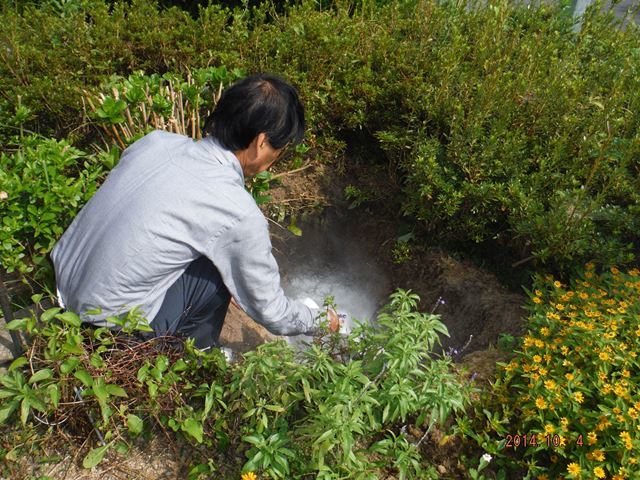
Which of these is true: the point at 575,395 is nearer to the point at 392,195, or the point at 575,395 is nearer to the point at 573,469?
the point at 573,469

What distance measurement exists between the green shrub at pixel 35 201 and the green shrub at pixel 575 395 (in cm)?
196

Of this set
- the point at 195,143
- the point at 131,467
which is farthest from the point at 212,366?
the point at 195,143

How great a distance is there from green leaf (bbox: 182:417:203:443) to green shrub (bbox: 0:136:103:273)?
3.51 feet

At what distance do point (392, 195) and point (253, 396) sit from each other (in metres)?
1.83

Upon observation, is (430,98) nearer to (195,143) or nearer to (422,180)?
(422,180)

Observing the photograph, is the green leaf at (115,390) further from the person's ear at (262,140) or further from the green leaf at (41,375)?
the person's ear at (262,140)

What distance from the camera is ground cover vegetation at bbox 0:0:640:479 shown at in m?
1.89

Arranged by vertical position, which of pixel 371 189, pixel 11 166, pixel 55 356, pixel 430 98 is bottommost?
pixel 371 189

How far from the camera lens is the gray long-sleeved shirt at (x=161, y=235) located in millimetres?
2025

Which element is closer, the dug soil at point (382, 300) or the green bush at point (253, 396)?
the green bush at point (253, 396)

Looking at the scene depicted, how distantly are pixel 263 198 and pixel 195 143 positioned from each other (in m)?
0.96

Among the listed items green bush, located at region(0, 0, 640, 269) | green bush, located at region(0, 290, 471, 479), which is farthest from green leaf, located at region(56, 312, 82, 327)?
green bush, located at region(0, 0, 640, 269)

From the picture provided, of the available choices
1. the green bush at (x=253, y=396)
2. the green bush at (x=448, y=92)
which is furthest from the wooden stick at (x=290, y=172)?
the green bush at (x=253, y=396)

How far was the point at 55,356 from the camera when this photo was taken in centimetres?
186
